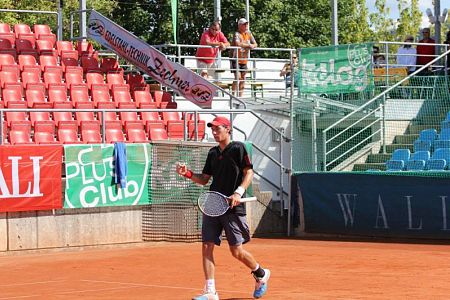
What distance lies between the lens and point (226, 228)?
1244 cm

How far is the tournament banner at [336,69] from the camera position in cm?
2423

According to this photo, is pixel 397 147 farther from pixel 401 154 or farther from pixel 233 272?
pixel 233 272

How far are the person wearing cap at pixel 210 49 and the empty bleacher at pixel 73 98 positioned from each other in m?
1.35

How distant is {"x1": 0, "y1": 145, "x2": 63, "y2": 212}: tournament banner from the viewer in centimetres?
1931

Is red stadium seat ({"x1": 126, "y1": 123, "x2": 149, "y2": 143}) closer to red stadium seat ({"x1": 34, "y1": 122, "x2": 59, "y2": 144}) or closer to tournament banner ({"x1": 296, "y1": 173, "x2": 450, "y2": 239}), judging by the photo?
red stadium seat ({"x1": 34, "y1": 122, "x2": 59, "y2": 144})

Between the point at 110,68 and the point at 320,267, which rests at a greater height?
the point at 110,68

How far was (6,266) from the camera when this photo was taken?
17.5m

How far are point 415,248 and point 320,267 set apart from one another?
4077 millimetres

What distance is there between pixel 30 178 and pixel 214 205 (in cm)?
825

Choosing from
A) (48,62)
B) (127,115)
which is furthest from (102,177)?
(48,62)

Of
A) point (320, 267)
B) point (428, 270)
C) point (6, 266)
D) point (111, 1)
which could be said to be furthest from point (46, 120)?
point (111, 1)

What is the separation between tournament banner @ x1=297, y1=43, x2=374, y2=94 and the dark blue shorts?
12317 mm

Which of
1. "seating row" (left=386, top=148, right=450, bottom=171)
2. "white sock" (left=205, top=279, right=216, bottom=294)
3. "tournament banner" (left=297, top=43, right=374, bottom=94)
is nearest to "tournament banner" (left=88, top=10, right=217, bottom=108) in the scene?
"tournament banner" (left=297, top=43, right=374, bottom=94)

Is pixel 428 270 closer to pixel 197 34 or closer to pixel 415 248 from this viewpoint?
pixel 415 248
